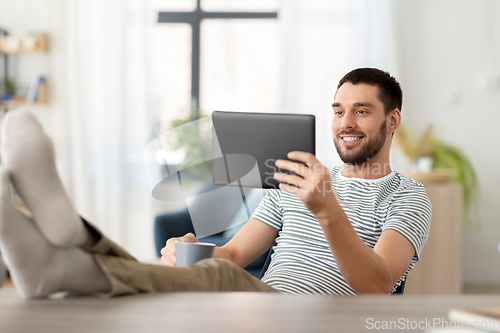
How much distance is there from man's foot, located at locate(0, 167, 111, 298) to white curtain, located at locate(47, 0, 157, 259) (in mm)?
2774

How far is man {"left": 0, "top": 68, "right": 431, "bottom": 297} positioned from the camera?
60 centimetres

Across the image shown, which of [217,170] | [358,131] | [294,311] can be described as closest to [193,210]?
[217,170]

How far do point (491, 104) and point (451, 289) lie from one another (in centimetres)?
136

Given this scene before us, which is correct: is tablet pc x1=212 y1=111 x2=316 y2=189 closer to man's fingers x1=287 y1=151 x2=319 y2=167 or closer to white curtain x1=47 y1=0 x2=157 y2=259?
man's fingers x1=287 y1=151 x2=319 y2=167

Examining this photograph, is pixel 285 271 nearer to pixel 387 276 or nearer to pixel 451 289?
pixel 387 276

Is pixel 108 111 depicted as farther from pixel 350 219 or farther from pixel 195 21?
pixel 350 219

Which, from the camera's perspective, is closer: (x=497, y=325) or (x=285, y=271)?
(x=497, y=325)

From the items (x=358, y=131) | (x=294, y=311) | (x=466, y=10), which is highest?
(x=466, y=10)

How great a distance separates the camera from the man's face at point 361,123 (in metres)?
1.33

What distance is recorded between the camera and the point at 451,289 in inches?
109

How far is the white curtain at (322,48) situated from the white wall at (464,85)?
24 cm

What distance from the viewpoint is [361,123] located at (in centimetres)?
133

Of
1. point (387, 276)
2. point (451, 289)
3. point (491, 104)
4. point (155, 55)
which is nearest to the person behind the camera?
point (387, 276)

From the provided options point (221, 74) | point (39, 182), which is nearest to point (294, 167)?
point (39, 182)
